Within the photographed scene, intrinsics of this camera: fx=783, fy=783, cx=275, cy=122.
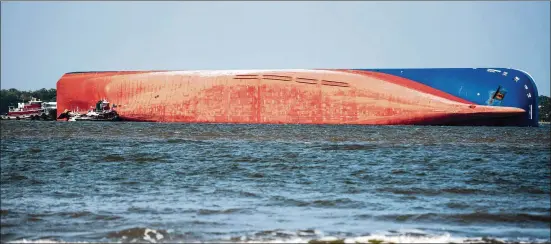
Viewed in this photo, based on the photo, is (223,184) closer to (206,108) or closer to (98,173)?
(98,173)

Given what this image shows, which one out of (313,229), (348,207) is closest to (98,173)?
(348,207)

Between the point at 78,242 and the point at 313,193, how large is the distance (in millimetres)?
4713

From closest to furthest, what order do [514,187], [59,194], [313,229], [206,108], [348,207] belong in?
[313,229], [348,207], [59,194], [514,187], [206,108]

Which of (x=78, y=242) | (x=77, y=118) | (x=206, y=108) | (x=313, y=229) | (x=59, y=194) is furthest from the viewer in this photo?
(x=77, y=118)

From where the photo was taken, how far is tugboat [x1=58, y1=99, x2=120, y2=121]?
53156mm

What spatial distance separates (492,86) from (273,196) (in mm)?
34946

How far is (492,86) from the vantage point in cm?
4447

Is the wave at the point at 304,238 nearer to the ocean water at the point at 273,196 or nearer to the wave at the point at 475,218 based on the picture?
the ocean water at the point at 273,196

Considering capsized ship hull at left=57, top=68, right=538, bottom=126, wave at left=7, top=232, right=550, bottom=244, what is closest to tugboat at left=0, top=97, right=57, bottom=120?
capsized ship hull at left=57, top=68, right=538, bottom=126

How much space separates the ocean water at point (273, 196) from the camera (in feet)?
29.7

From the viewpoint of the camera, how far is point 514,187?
13383mm

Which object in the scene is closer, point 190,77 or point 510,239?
point 510,239

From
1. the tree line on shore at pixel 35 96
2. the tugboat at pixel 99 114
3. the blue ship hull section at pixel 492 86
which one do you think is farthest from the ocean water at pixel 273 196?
the tree line on shore at pixel 35 96

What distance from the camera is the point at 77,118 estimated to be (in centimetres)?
5388
